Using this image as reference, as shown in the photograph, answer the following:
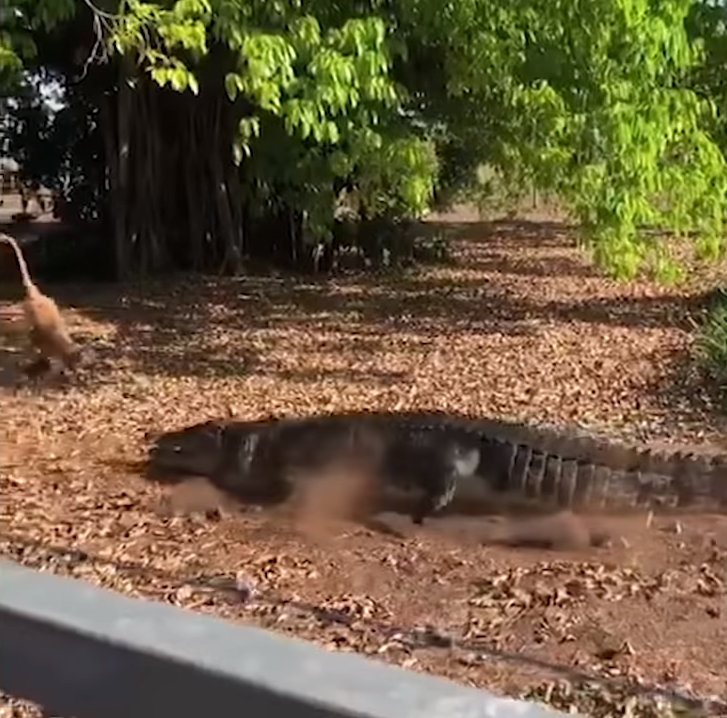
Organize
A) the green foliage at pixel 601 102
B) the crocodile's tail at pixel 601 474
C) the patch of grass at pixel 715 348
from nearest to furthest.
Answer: the crocodile's tail at pixel 601 474 → the green foliage at pixel 601 102 → the patch of grass at pixel 715 348

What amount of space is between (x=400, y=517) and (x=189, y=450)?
1645 mm

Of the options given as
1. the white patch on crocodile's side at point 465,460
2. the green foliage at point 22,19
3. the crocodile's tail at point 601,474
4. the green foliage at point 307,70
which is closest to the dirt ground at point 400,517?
the crocodile's tail at point 601,474

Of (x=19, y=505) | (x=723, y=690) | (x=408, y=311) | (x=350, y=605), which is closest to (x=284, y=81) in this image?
(x=19, y=505)

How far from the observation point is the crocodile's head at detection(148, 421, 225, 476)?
25.2 ft

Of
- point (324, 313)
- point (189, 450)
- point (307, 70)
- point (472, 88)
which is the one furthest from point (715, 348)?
point (324, 313)

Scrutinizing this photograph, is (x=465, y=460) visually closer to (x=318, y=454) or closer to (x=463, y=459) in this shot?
(x=463, y=459)

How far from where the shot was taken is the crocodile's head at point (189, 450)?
7.69m

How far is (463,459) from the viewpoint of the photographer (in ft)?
24.8

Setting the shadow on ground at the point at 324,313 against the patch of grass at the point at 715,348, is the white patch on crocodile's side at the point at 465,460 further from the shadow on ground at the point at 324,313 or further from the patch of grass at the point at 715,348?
the shadow on ground at the point at 324,313

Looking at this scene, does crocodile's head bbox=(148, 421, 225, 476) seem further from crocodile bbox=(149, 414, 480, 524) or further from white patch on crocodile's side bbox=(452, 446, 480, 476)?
white patch on crocodile's side bbox=(452, 446, 480, 476)

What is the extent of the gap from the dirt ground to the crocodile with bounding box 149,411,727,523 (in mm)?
327

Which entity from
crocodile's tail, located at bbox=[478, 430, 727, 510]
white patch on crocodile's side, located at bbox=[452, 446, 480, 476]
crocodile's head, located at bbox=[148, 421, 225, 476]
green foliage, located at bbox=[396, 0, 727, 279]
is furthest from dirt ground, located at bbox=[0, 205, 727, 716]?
green foliage, located at bbox=[396, 0, 727, 279]

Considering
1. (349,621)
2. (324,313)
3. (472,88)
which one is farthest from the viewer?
(324,313)

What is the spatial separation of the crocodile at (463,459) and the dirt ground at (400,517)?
1.07ft
